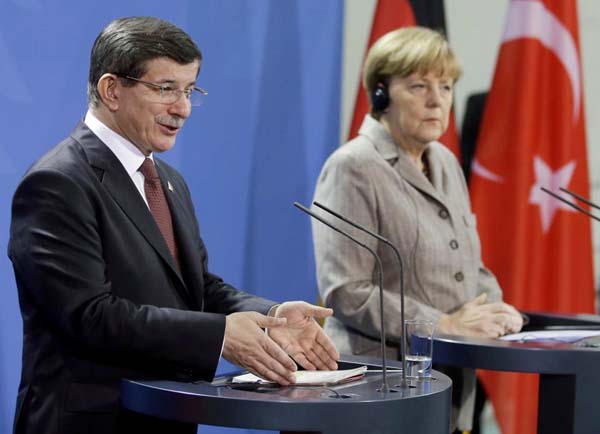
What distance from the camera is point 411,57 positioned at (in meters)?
3.40

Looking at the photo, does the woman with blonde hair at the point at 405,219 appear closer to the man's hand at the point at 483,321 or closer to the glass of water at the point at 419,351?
the man's hand at the point at 483,321

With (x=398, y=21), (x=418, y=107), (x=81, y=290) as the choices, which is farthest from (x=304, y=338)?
(x=398, y=21)

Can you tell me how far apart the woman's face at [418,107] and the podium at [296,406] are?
1296 millimetres

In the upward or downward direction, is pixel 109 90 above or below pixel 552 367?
above

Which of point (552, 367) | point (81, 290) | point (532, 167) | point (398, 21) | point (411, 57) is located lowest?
point (552, 367)

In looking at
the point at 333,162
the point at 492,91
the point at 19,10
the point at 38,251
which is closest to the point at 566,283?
the point at 492,91

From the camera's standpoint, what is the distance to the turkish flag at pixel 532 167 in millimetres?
4574

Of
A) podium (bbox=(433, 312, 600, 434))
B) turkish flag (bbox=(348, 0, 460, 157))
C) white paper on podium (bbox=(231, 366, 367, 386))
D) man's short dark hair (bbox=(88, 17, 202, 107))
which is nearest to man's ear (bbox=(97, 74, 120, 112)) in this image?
man's short dark hair (bbox=(88, 17, 202, 107))

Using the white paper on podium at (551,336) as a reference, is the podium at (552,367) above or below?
below


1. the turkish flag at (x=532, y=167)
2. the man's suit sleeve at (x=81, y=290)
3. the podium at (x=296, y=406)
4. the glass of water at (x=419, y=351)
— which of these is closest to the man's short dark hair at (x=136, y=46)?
the man's suit sleeve at (x=81, y=290)

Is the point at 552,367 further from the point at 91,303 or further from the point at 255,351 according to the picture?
the point at 91,303

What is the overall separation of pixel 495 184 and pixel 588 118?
0.64 meters

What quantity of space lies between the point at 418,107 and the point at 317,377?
1301 millimetres

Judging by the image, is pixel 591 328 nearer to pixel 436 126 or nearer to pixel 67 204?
pixel 436 126
